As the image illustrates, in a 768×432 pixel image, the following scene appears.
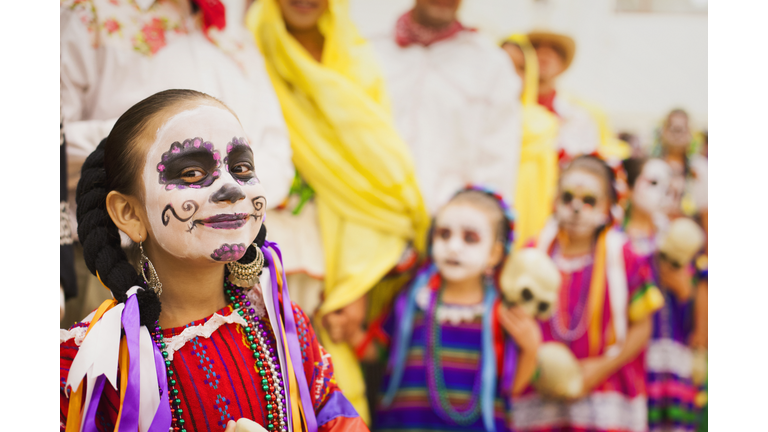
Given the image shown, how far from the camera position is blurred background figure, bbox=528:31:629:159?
1.96 m

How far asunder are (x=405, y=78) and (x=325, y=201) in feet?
1.56

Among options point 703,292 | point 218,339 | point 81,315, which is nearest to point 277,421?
point 218,339

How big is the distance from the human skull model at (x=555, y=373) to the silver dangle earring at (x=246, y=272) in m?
1.25

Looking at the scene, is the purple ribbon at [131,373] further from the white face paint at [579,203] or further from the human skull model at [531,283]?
the white face paint at [579,203]

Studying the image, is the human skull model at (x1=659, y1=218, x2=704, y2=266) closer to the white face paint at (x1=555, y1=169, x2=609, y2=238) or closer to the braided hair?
the white face paint at (x1=555, y1=169, x2=609, y2=238)

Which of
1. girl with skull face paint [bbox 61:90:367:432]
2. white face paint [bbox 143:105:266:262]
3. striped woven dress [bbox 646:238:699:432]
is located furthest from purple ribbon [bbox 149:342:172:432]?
striped woven dress [bbox 646:238:699:432]

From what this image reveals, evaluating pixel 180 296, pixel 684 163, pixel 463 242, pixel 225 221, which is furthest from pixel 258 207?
pixel 684 163

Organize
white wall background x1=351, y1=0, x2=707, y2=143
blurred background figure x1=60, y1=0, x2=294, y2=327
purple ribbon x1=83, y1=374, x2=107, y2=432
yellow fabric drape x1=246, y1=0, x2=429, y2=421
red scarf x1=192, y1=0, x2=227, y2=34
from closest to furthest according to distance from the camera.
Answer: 1. purple ribbon x1=83, y1=374, x2=107, y2=432
2. blurred background figure x1=60, y1=0, x2=294, y2=327
3. red scarf x1=192, y1=0, x2=227, y2=34
4. yellow fabric drape x1=246, y1=0, x2=429, y2=421
5. white wall background x1=351, y1=0, x2=707, y2=143

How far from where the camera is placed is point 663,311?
80.0 inches

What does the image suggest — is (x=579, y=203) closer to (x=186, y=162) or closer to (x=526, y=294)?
(x=526, y=294)

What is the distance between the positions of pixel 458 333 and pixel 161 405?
3.80 ft

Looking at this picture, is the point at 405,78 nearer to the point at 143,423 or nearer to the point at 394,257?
the point at 394,257

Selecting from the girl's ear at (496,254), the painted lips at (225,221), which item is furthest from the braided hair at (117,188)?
the girl's ear at (496,254)

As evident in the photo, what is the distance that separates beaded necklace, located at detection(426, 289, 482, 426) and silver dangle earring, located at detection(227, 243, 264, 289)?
100 cm
